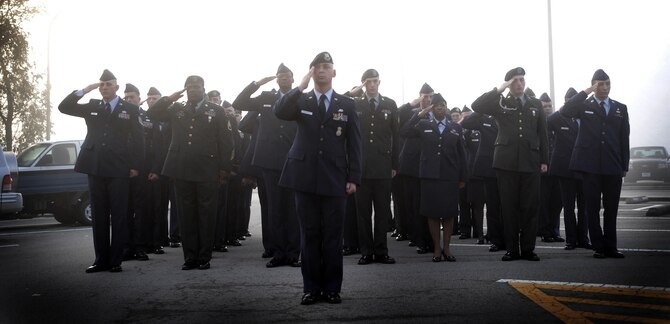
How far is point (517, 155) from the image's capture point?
8.92m

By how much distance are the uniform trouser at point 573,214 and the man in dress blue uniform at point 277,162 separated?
12.0 feet

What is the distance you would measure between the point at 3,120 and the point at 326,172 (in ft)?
73.9

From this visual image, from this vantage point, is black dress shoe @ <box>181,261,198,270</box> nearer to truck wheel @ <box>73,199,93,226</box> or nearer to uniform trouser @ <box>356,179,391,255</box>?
uniform trouser @ <box>356,179,391,255</box>

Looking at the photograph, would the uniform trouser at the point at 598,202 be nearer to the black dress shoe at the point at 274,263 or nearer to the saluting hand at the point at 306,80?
the black dress shoe at the point at 274,263

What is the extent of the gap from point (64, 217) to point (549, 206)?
34.1 ft

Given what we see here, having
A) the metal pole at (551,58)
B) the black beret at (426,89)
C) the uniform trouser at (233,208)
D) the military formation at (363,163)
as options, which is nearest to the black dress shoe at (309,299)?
the military formation at (363,163)

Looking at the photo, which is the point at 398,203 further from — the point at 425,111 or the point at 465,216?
the point at 425,111

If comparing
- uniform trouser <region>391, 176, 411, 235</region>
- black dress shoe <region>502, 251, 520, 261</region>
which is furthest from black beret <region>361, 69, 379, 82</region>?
black dress shoe <region>502, 251, 520, 261</region>

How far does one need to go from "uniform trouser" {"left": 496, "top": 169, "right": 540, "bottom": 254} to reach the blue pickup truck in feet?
32.9

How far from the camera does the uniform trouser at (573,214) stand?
1008 centimetres

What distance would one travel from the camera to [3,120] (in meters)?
25.9

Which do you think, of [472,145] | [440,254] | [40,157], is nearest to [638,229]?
[472,145]

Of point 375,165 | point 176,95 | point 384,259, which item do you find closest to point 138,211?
point 176,95

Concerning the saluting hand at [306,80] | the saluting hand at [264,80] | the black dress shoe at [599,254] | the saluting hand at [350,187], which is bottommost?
the black dress shoe at [599,254]
